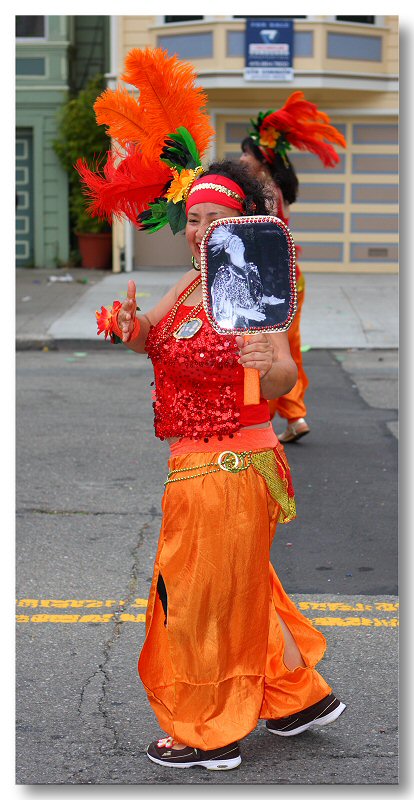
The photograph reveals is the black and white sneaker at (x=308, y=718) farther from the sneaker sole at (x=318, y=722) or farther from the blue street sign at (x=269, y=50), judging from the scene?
the blue street sign at (x=269, y=50)

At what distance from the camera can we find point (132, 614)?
197 inches

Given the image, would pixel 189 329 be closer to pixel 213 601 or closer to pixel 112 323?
pixel 112 323

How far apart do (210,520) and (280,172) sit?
4140 mm

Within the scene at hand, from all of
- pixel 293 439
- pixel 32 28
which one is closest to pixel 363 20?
pixel 32 28

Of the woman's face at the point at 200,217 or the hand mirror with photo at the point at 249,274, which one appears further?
the woman's face at the point at 200,217

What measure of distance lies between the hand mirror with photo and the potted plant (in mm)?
15325

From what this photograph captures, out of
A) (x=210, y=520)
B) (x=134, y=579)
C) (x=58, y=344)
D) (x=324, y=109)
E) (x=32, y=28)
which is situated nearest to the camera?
(x=210, y=520)

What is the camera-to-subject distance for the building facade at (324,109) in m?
17.5

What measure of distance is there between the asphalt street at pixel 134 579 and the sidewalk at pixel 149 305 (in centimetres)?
298

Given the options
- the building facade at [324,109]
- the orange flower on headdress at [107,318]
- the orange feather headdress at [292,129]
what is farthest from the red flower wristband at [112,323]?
the building facade at [324,109]

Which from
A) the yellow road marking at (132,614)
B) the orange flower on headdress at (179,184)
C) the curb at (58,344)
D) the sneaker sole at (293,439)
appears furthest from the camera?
the curb at (58,344)

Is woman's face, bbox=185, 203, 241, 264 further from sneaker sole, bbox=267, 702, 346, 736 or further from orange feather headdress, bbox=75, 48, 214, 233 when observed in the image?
sneaker sole, bbox=267, 702, 346, 736

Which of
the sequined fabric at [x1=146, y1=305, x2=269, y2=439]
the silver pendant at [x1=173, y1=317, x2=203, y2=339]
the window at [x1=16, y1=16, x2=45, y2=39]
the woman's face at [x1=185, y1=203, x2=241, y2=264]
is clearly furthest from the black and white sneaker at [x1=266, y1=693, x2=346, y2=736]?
the window at [x1=16, y1=16, x2=45, y2=39]
